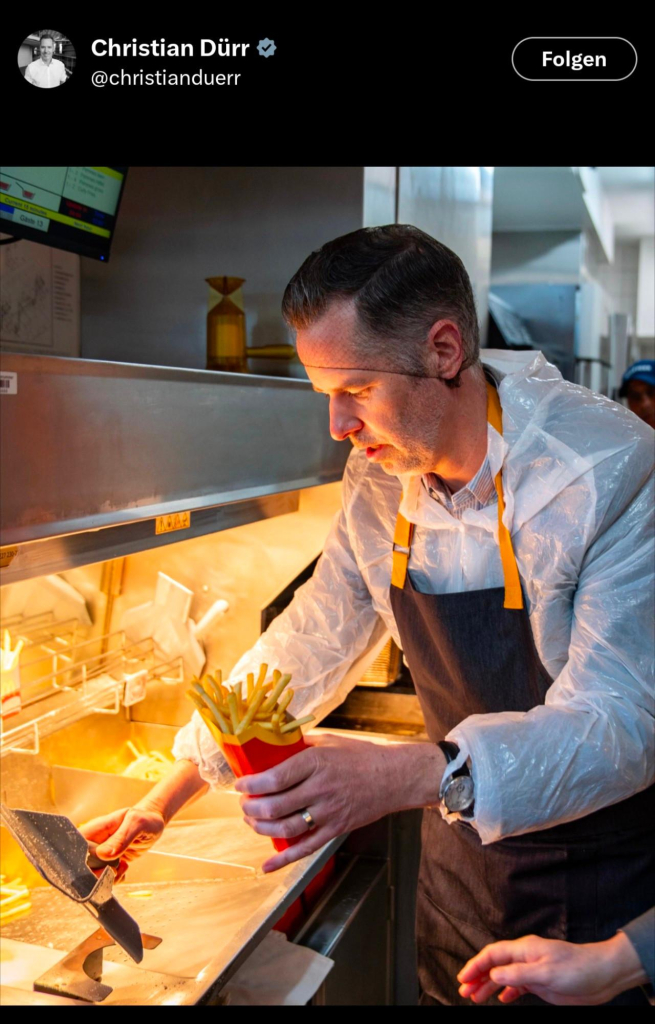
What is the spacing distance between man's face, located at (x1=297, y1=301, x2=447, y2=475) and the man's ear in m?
0.02

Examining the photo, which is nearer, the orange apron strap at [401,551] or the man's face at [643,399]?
the orange apron strap at [401,551]

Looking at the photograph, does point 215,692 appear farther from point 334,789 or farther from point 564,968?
point 564,968

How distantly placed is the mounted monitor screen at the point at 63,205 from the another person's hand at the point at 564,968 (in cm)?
115

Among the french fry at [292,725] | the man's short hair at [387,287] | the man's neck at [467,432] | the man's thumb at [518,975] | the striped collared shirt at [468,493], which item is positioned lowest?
the man's thumb at [518,975]

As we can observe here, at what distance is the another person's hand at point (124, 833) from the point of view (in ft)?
3.77

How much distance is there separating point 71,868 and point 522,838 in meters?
0.64

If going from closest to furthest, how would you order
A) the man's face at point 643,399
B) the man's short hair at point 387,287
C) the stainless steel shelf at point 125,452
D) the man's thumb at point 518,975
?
1. the stainless steel shelf at point 125,452
2. the man's thumb at point 518,975
3. the man's short hair at point 387,287
4. the man's face at point 643,399
